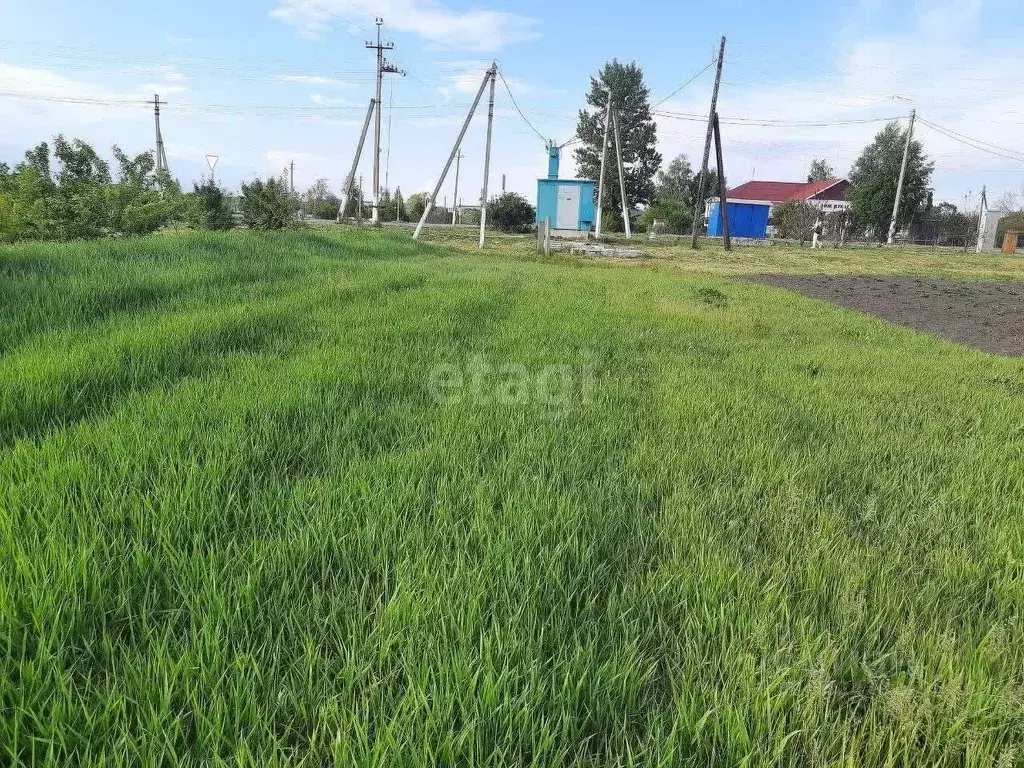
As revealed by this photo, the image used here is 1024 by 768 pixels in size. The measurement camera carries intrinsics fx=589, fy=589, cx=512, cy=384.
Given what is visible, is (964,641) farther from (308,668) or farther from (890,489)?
(308,668)

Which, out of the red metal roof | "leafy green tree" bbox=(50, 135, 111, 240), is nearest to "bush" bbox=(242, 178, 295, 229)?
"leafy green tree" bbox=(50, 135, 111, 240)

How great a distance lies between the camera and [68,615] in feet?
4.16

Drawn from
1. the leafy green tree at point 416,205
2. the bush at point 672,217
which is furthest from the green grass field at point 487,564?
the leafy green tree at point 416,205

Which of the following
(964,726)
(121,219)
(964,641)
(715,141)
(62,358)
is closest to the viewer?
(964,726)

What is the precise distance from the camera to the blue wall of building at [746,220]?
39.3m

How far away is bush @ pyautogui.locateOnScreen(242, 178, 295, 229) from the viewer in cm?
1584

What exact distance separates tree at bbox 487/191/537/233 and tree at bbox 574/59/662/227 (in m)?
12.7

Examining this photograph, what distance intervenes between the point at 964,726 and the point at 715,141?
26240 mm

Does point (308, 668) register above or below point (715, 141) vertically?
below

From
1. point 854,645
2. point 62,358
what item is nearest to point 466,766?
point 854,645

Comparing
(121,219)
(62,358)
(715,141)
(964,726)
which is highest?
(715,141)

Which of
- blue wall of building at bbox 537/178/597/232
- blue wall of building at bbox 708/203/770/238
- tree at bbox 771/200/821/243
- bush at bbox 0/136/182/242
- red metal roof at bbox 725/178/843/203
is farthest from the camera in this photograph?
red metal roof at bbox 725/178/843/203

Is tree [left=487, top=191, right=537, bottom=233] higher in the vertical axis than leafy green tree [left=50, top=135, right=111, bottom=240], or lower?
higher

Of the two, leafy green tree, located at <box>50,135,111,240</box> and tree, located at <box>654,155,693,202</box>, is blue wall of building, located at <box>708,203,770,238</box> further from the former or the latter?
leafy green tree, located at <box>50,135,111,240</box>
